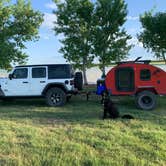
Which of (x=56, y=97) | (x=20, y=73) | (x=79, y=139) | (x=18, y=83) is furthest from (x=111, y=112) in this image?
(x=20, y=73)

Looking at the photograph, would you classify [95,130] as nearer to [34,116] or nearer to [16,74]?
[34,116]

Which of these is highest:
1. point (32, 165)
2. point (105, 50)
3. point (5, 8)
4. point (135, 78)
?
point (5, 8)

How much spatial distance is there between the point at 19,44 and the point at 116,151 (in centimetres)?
1395

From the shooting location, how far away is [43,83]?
15273mm

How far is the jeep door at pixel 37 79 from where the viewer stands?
50.2ft

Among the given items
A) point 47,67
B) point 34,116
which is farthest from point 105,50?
point 34,116

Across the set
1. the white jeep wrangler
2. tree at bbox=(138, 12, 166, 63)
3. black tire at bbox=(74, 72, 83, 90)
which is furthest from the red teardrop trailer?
tree at bbox=(138, 12, 166, 63)

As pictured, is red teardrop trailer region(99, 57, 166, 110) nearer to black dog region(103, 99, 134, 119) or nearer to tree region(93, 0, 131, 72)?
black dog region(103, 99, 134, 119)

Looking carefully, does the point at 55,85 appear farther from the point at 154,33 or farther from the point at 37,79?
the point at 154,33

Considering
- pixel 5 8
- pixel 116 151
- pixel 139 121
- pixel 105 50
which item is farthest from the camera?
pixel 105 50

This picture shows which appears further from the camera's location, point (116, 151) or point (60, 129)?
point (60, 129)

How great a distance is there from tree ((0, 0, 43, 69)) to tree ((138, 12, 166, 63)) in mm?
5995

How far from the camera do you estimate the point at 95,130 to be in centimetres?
994

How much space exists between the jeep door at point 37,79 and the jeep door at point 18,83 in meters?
0.19
